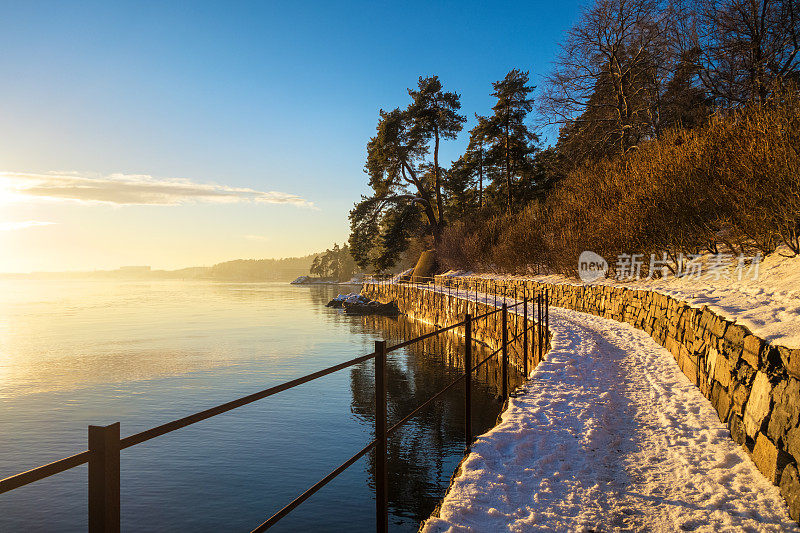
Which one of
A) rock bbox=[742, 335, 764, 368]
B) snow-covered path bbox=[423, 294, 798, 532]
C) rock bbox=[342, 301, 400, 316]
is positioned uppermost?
rock bbox=[742, 335, 764, 368]

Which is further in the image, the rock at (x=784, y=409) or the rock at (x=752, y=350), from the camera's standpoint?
the rock at (x=752, y=350)

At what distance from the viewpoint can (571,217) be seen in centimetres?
2061

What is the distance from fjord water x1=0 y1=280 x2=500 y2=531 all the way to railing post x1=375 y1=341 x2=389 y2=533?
4259mm

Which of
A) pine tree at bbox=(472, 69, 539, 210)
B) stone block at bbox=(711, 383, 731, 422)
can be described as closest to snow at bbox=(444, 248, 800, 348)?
stone block at bbox=(711, 383, 731, 422)

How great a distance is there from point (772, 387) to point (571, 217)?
56.2 ft

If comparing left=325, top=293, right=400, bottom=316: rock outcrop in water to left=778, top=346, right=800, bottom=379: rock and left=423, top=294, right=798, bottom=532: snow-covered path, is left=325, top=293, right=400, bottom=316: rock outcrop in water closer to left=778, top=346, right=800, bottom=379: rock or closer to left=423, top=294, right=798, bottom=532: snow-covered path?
left=423, top=294, right=798, bottom=532: snow-covered path

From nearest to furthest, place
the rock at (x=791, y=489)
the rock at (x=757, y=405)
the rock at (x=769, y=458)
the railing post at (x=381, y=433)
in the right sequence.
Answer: the railing post at (x=381, y=433), the rock at (x=791, y=489), the rock at (x=769, y=458), the rock at (x=757, y=405)

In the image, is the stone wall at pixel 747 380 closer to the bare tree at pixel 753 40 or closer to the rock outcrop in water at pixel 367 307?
the bare tree at pixel 753 40

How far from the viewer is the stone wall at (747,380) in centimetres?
377

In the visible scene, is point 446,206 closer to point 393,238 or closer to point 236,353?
point 393,238

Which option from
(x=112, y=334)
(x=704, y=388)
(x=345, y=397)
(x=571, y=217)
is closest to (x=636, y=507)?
(x=704, y=388)

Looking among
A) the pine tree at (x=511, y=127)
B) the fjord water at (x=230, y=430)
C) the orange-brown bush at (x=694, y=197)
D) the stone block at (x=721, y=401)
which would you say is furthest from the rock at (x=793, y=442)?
the pine tree at (x=511, y=127)

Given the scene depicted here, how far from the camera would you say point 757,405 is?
14.7ft

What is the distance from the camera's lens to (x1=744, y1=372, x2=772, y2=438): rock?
14.1ft
